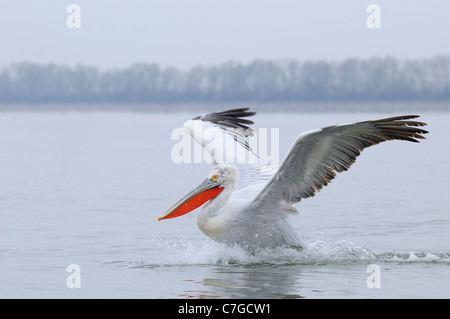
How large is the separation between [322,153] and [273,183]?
53 centimetres

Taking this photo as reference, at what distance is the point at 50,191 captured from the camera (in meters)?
13.4

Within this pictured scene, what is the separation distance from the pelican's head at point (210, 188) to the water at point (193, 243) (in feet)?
1.38

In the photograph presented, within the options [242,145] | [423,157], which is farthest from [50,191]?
[423,157]

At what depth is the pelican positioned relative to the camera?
7.27 meters

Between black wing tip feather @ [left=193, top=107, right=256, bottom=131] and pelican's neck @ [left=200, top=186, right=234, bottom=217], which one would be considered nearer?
pelican's neck @ [left=200, top=186, right=234, bottom=217]

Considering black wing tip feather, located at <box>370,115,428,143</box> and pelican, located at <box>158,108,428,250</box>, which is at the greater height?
black wing tip feather, located at <box>370,115,428,143</box>

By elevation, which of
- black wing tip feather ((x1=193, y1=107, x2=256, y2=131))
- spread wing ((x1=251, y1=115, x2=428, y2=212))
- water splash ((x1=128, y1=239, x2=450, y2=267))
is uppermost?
black wing tip feather ((x1=193, y1=107, x2=256, y2=131))

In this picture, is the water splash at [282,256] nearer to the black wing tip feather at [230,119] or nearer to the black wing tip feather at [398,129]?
the black wing tip feather at [398,129]

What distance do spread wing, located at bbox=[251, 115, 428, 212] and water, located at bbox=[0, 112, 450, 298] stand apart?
1.90 ft

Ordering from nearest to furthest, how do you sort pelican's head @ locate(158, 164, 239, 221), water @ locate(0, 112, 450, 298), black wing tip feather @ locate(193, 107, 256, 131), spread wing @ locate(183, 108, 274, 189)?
water @ locate(0, 112, 450, 298) < pelican's head @ locate(158, 164, 239, 221) < spread wing @ locate(183, 108, 274, 189) < black wing tip feather @ locate(193, 107, 256, 131)

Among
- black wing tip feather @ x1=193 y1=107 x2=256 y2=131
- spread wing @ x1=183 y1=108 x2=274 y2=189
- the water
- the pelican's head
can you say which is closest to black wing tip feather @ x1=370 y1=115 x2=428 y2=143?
the water

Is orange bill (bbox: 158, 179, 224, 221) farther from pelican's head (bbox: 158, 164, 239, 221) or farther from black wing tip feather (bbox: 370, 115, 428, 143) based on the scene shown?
black wing tip feather (bbox: 370, 115, 428, 143)

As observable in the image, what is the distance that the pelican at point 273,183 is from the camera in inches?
286
